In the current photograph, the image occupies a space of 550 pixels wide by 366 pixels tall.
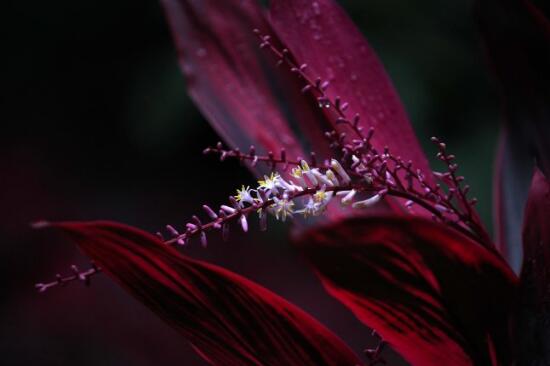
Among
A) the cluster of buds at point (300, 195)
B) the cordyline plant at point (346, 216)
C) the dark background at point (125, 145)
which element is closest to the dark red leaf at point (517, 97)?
the cordyline plant at point (346, 216)

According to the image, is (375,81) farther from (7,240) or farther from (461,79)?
(7,240)

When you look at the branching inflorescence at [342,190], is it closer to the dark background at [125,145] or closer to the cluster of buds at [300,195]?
the cluster of buds at [300,195]

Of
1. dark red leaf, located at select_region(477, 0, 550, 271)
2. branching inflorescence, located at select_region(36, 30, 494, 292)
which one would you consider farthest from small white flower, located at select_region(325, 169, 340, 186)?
dark red leaf, located at select_region(477, 0, 550, 271)

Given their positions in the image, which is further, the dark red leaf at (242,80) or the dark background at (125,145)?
the dark background at (125,145)

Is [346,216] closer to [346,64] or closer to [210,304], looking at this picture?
[210,304]

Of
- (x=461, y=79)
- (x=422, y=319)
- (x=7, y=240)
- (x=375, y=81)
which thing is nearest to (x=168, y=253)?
(x=422, y=319)

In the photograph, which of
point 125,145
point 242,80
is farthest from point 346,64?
point 125,145
